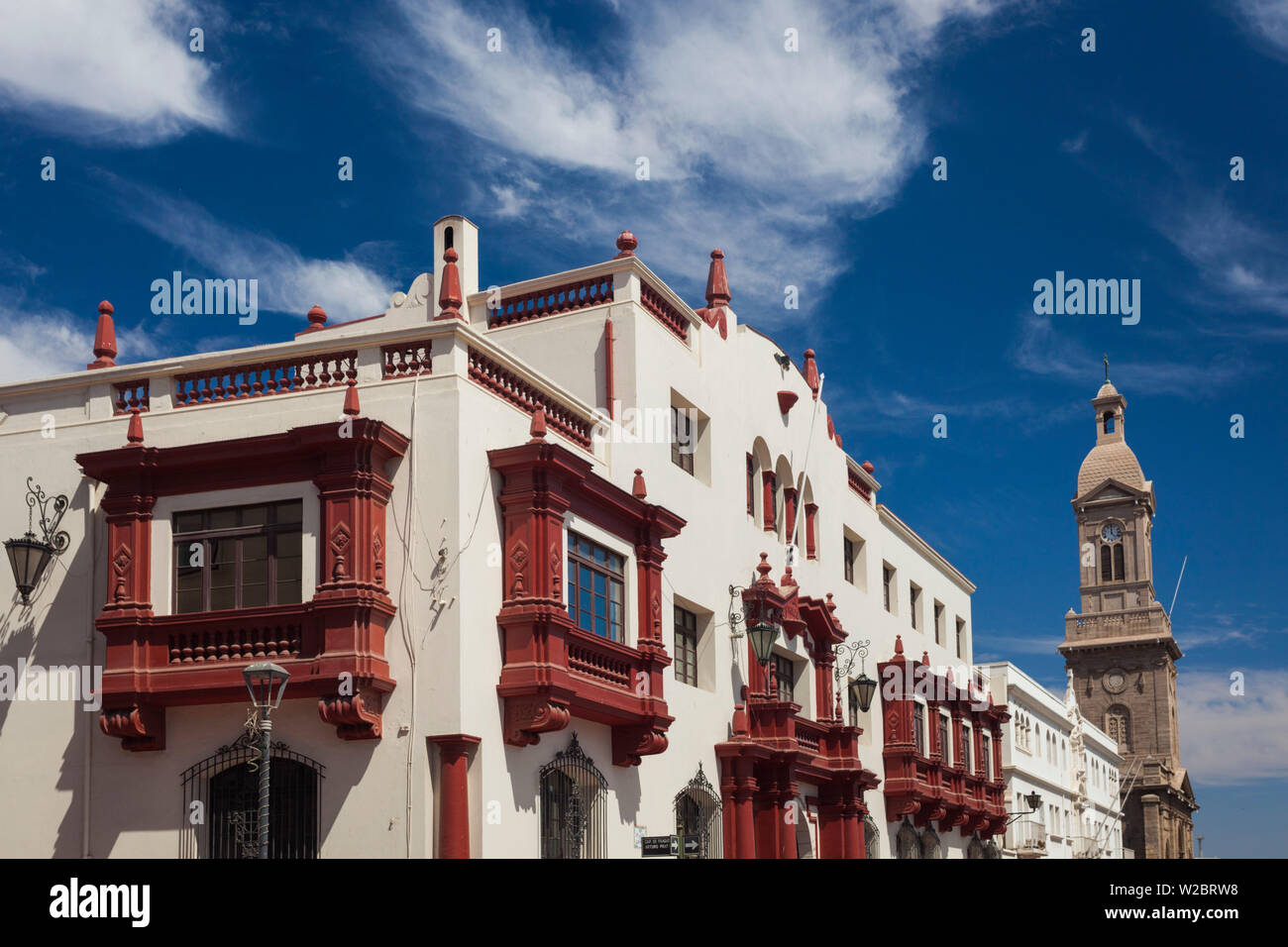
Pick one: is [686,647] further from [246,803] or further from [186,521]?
[186,521]

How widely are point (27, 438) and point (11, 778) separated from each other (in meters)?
4.68

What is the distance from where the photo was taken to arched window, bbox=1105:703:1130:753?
109250mm

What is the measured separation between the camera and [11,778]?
20.0 metres

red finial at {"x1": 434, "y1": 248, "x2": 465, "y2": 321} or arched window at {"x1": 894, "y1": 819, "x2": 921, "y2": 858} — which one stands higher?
red finial at {"x1": 434, "y1": 248, "x2": 465, "y2": 321}

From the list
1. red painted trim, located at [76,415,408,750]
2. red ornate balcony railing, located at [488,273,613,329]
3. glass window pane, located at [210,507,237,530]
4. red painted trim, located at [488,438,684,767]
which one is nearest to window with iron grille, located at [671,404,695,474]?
red ornate balcony railing, located at [488,273,613,329]

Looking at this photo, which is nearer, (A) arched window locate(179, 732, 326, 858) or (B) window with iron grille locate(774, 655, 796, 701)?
(A) arched window locate(179, 732, 326, 858)

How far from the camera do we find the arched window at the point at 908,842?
35844 millimetres

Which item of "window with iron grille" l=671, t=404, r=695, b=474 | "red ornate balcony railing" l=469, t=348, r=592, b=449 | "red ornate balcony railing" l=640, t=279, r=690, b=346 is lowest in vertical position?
"red ornate balcony railing" l=469, t=348, r=592, b=449

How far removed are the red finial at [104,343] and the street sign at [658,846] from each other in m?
10.2

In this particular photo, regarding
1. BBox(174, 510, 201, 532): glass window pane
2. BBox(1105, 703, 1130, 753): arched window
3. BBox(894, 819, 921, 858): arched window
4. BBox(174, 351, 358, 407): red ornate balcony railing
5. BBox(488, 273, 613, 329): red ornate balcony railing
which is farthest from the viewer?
BBox(1105, 703, 1130, 753): arched window

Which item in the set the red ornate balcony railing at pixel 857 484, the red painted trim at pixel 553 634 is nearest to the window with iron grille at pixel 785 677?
the red ornate balcony railing at pixel 857 484

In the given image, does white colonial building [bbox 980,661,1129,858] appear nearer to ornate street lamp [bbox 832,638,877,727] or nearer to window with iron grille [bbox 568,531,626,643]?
ornate street lamp [bbox 832,638,877,727]

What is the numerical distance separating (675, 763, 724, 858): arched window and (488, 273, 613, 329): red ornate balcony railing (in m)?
7.93
